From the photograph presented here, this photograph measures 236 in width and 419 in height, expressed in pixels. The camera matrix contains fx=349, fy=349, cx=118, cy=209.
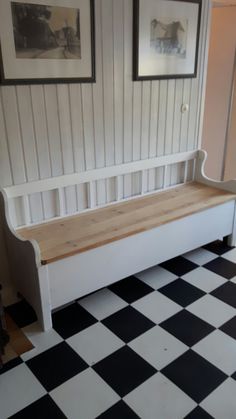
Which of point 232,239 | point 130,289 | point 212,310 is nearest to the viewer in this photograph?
point 212,310

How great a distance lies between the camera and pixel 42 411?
59.7 inches

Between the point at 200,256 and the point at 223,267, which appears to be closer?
the point at 223,267

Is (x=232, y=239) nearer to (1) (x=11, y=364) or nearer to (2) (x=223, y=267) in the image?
(2) (x=223, y=267)

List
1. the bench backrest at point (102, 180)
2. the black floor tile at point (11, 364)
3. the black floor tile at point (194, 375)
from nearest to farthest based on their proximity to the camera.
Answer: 1. the black floor tile at point (194, 375)
2. the black floor tile at point (11, 364)
3. the bench backrest at point (102, 180)

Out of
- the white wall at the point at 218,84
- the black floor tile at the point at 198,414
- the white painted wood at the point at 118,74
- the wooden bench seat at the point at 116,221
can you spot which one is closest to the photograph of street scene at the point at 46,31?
the white painted wood at the point at 118,74

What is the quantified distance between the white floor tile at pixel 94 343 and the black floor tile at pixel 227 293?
0.75 metres

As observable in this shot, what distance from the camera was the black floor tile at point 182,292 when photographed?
2217 millimetres

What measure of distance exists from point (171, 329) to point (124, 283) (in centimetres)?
53

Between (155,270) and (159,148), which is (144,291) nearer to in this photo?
(155,270)

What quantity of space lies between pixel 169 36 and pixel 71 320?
199 centimetres

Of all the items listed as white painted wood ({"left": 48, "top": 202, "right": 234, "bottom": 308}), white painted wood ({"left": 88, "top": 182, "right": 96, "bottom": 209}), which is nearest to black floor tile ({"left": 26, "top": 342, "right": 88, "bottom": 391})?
white painted wood ({"left": 48, "top": 202, "right": 234, "bottom": 308})

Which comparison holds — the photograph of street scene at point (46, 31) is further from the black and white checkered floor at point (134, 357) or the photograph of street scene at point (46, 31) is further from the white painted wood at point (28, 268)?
the black and white checkered floor at point (134, 357)

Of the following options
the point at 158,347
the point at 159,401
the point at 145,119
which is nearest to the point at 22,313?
the point at 158,347

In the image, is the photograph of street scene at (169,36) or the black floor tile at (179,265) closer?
the photograph of street scene at (169,36)
